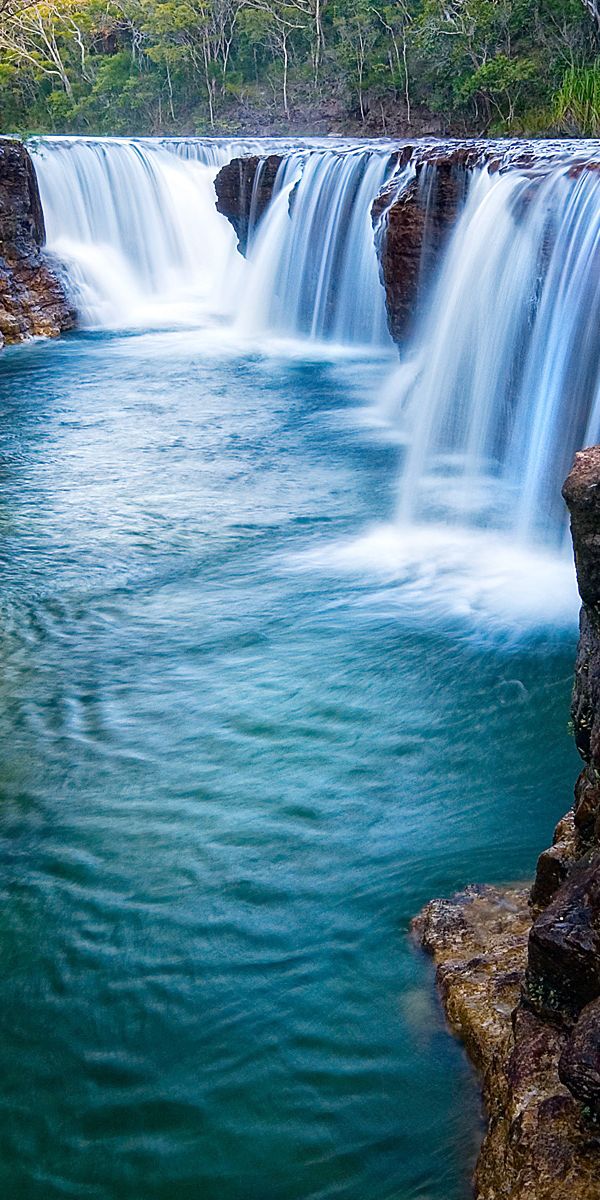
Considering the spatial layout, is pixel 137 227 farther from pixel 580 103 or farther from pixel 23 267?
pixel 580 103

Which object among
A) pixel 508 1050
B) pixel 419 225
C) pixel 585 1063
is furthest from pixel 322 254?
pixel 585 1063

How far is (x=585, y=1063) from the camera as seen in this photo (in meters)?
3.12

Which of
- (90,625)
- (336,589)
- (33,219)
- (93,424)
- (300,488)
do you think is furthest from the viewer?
(33,219)

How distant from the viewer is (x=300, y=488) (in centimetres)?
1201

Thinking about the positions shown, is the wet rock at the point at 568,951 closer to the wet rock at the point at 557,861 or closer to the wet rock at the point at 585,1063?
the wet rock at the point at 585,1063

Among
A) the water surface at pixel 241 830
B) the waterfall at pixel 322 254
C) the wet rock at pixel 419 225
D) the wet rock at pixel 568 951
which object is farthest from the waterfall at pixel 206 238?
the wet rock at pixel 568 951

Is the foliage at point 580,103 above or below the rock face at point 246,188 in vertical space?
above

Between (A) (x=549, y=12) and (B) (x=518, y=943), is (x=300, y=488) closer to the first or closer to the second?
(B) (x=518, y=943)

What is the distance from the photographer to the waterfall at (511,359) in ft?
34.2

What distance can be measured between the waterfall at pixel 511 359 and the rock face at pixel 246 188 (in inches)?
304

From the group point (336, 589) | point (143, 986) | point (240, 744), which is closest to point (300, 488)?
point (336, 589)

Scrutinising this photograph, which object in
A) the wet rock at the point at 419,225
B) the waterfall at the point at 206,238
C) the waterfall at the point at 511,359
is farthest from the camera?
the waterfall at the point at 206,238

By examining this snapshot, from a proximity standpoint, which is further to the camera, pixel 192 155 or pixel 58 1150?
pixel 192 155

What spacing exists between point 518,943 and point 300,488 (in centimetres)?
800
